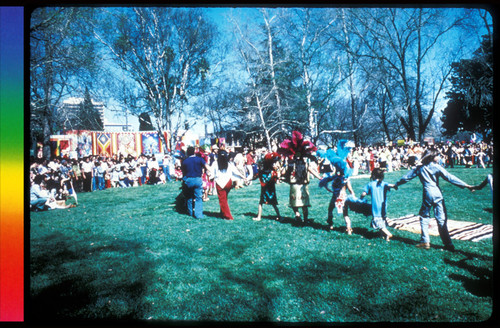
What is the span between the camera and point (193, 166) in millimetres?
5727

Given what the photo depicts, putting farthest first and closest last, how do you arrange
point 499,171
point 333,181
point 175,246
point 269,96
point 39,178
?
point 333,181 → point 269,96 → point 175,246 → point 39,178 → point 499,171

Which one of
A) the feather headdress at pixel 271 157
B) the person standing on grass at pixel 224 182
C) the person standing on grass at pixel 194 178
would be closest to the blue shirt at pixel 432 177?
the feather headdress at pixel 271 157

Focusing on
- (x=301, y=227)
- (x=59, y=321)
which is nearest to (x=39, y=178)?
(x=59, y=321)

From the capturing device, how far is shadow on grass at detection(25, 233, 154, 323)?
251cm

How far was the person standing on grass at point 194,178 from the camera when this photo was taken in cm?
570

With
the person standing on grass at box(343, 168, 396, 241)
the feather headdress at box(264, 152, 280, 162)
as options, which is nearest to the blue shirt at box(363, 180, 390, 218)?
the person standing on grass at box(343, 168, 396, 241)

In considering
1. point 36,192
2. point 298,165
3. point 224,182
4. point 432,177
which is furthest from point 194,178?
point 432,177

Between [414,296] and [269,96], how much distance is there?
3095 mm

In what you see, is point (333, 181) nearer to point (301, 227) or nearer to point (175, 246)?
point (301, 227)

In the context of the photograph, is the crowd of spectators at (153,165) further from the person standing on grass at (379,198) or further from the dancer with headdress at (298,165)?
the person standing on grass at (379,198)

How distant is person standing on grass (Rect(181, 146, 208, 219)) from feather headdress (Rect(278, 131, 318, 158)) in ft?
6.13

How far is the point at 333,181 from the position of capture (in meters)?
4.53

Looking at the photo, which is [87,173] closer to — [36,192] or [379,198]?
[36,192]

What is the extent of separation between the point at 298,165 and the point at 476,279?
2.76 metres
